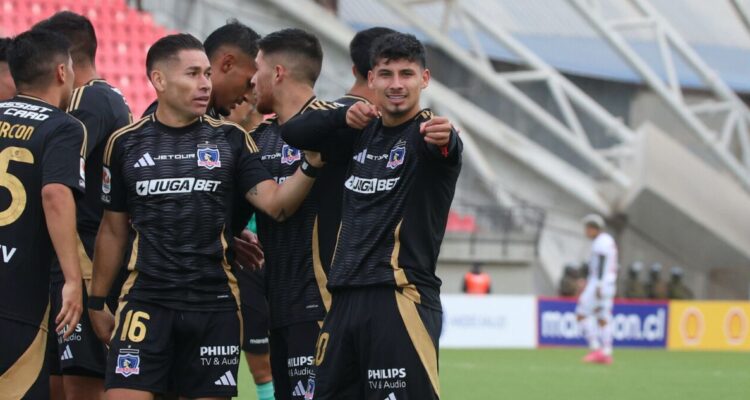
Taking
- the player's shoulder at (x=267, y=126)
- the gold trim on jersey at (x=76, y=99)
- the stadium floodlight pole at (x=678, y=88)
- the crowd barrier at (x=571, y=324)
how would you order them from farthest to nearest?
the stadium floodlight pole at (x=678, y=88)
the crowd barrier at (x=571, y=324)
the player's shoulder at (x=267, y=126)
the gold trim on jersey at (x=76, y=99)

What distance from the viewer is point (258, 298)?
7.81 meters

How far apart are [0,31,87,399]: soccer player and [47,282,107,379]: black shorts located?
658 millimetres

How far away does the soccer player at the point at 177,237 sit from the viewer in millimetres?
6184

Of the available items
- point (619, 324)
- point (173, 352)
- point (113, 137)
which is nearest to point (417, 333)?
point (173, 352)

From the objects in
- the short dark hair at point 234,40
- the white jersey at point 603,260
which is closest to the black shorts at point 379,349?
the short dark hair at point 234,40

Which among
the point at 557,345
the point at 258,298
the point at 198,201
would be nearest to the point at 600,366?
the point at 557,345

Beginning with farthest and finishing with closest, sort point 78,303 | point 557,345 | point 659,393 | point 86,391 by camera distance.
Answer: point 557,345 < point 659,393 < point 86,391 < point 78,303

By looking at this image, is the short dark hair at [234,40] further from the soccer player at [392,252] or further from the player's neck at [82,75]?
the soccer player at [392,252]

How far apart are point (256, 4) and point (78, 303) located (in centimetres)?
2525

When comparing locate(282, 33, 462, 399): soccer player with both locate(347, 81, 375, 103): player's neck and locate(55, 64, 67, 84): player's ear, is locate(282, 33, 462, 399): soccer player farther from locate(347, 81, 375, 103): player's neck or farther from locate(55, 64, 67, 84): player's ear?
locate(55, 64, 67, 84): player's ear

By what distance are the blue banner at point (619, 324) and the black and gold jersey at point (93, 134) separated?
55.9 ft

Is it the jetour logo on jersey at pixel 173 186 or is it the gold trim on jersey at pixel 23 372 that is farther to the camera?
the jetour logo on jersey at pixel 173 186

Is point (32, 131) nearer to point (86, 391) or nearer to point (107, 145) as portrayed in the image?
point (107, 145)

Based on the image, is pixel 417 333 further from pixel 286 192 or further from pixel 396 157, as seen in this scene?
pixel 286 192
